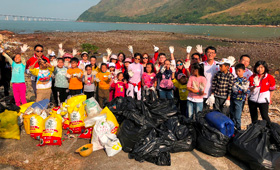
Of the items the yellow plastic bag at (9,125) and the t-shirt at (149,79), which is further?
the t-shirt at (149,79)

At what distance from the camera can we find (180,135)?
353 cm

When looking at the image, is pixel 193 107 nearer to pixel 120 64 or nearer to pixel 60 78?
pixel 120 64

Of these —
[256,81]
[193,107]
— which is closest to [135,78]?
[193,107]

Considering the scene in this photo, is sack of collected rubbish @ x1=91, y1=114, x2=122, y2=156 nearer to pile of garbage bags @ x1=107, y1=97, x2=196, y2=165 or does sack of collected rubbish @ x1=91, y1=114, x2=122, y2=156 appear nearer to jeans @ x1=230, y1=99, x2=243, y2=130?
pile of garbage bags @ x1=107, y1=97, x2=196, y2=165

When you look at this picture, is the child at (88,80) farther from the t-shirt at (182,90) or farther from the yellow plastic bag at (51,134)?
the t-shirt at (182,90)

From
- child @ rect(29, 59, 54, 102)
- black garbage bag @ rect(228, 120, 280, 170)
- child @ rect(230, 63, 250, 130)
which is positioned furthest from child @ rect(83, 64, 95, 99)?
black garbage bag @ rect(228, 120, 280, 170)

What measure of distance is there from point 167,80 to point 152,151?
6.42ft

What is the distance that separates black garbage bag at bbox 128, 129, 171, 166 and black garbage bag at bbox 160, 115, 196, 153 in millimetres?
144

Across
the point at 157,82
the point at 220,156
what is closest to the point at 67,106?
the point at 157,82

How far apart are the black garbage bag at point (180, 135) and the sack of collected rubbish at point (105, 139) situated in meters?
0.86

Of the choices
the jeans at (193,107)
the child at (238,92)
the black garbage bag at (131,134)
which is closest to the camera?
the black garbage bag at (131,134)

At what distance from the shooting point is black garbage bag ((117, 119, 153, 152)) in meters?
3.44

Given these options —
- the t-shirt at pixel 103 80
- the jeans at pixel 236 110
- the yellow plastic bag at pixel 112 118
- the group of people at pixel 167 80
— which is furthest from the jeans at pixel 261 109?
the t-shirt at pixel 103 80

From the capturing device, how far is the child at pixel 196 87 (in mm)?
3980
